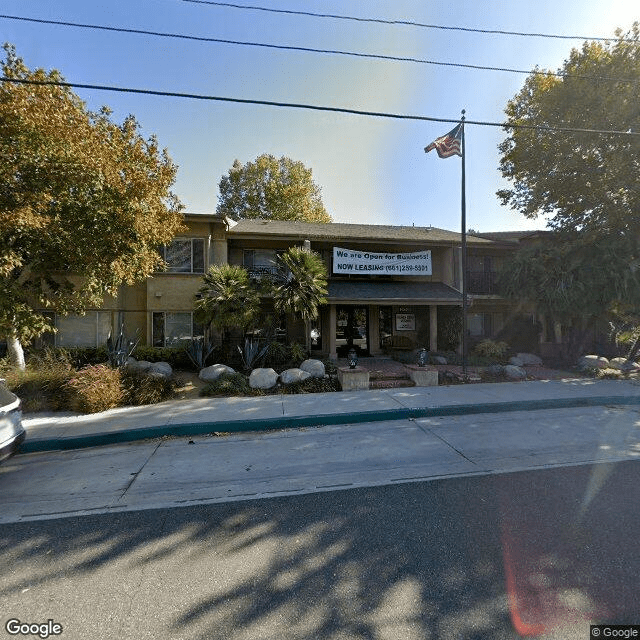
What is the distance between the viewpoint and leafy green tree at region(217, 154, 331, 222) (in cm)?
2689

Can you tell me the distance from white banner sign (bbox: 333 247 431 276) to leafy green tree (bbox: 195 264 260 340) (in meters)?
4.73

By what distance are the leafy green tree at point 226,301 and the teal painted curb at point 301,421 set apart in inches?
180

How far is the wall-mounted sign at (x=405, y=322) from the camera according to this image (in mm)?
15703

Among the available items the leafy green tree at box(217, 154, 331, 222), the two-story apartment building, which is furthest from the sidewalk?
the leafy green tree at box(217, 154, 331, 222)

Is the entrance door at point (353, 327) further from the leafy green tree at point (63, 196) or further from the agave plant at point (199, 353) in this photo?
the leafy green tree at point (63, 196)

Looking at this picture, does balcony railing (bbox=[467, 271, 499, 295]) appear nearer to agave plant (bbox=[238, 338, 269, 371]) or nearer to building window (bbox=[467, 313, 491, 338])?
building window (bbox=[467, 313, 491, 338])

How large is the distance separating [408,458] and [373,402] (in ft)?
9.29

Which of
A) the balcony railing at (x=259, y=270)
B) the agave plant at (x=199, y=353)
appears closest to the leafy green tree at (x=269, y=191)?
the balcony railing at (x=259, y=270)

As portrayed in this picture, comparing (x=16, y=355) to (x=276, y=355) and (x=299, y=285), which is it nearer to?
(x=276, y=355)

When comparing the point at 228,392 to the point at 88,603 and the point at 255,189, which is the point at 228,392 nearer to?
the point at 88,603

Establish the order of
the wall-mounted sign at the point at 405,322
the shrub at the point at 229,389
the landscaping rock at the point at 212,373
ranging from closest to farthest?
the shrub at the point at 229,389 < the landscaping rock at the point at 212,373 < the wall-mounted sign at the point at 405,322

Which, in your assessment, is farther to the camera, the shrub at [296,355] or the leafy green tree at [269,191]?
the leafy green tree at [269,191]

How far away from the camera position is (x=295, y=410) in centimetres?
713

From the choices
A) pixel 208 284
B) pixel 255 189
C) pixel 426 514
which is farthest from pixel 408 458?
pixel 255 189
